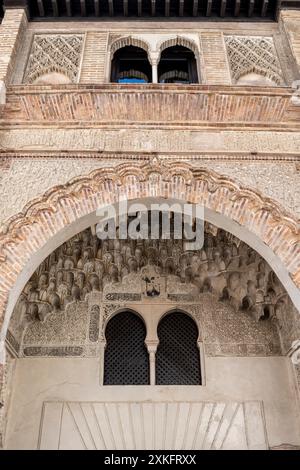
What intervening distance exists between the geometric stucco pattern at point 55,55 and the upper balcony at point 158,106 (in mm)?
570

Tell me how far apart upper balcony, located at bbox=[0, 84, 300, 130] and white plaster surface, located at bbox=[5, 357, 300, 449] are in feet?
7.96

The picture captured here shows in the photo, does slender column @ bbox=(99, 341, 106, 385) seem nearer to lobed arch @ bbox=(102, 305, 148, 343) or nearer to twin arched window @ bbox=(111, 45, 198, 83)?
lobed arch @ bbox=(102, 305, 148, 343)

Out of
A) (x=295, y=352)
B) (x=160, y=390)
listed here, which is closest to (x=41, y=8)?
(x=160, y=390)

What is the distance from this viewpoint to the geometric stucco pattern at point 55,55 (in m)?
4.49

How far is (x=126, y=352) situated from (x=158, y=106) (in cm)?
256

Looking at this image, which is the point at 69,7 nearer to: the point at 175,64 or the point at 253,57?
the point at 175,64

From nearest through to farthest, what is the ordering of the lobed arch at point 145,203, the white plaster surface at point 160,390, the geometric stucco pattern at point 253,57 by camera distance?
the lobed arch at point 145,203, the white plaster surface at point 160,390, the geometric stucco pattern at point 253,57

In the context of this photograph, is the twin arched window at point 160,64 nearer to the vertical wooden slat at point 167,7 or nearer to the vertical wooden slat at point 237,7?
the vertical wooden slat at point 167,7

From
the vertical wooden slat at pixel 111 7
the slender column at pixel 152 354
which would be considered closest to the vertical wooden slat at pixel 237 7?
the vertical wooden slat at pixel 111 7

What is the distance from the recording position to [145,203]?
3596mm

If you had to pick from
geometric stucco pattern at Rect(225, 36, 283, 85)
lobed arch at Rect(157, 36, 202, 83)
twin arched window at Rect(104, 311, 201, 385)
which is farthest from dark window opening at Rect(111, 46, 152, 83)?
twin arched window at Rect(104, 311, 201, 385)

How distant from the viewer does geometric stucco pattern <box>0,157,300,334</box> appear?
3223 mm
